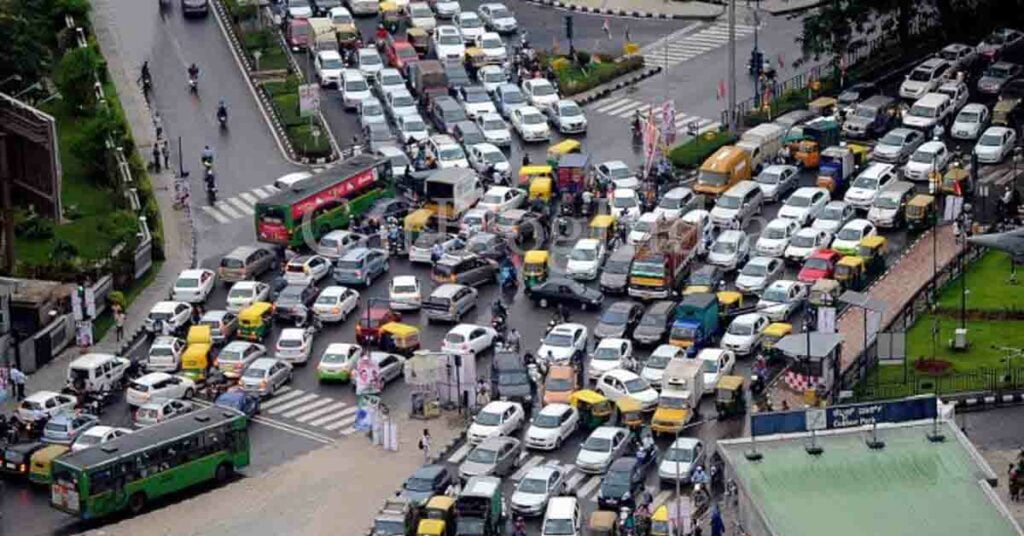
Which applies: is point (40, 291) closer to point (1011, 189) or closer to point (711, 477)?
point (711, 477)

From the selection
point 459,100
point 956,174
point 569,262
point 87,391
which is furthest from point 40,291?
point 956,174

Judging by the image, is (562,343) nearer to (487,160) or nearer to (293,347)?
(293,347)

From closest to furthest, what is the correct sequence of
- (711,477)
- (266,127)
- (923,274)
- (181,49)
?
(711,477) → (923,274) → (266,127) → (181,49)

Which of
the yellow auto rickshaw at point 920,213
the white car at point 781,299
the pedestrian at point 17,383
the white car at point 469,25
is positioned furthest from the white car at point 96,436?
the white car at point 469,25

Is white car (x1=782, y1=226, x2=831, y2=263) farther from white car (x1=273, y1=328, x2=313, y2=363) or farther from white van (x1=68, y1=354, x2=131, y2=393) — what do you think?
white van (x1=68, y1=354, x2=131, y2=393)

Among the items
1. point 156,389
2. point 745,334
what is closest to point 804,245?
point 745,334

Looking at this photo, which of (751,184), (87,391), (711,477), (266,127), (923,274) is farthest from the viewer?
(266,127)

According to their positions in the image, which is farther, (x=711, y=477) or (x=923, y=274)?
(x=923, y=274)
